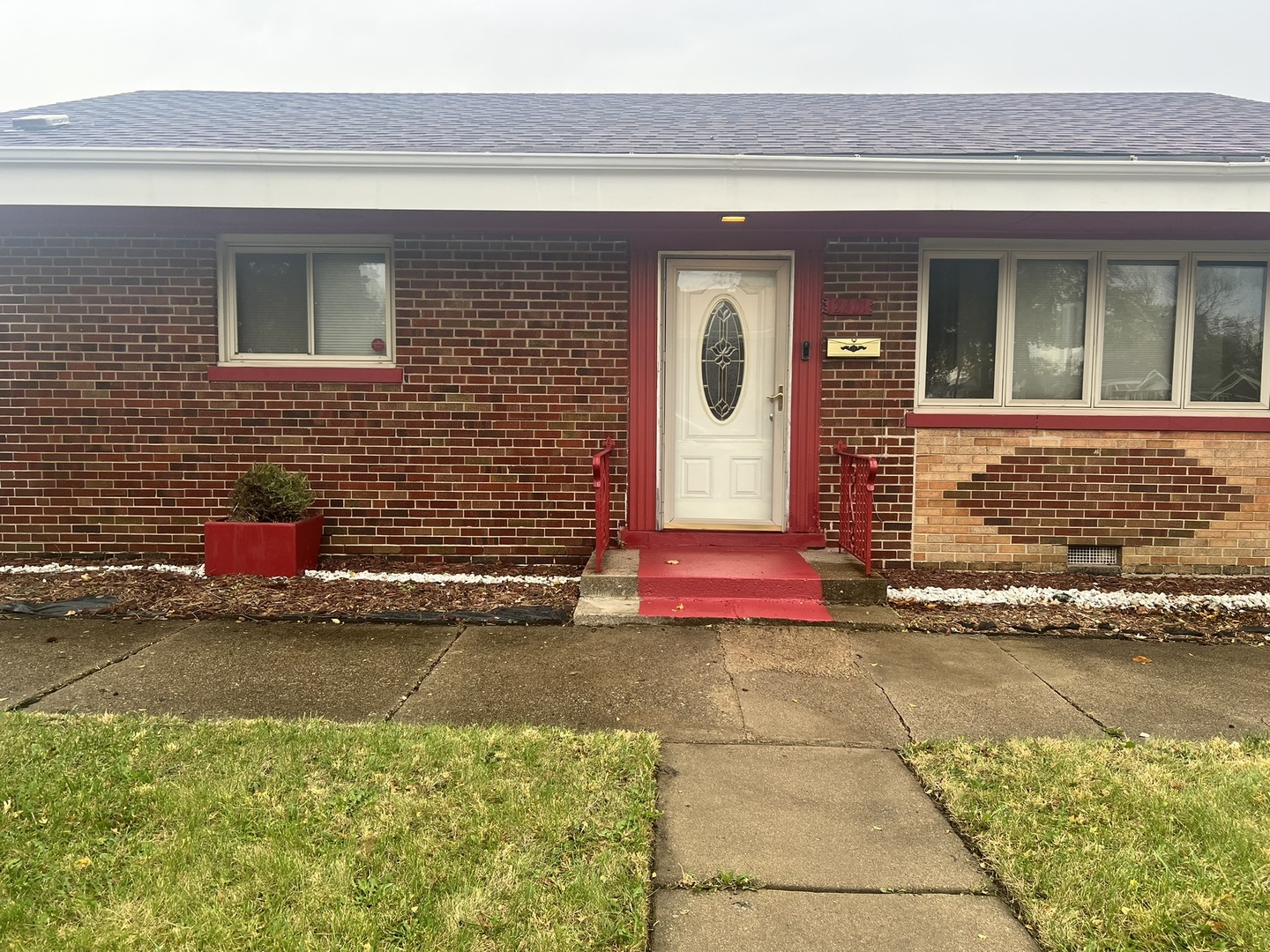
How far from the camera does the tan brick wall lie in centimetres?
615

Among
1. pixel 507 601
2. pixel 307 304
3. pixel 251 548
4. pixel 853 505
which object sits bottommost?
pixel 507 601

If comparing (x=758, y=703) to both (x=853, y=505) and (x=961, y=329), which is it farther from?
(x=961, y=329)

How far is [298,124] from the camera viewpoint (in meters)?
6.61

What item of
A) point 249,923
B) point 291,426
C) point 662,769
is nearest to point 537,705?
point 662,769

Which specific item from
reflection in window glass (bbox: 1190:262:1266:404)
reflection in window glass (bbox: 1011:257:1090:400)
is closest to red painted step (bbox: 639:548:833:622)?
reflection in window glass (bbox: 1011:257:1090:400)

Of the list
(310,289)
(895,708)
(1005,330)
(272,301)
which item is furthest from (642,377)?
(895,708)

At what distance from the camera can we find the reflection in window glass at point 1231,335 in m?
6.18

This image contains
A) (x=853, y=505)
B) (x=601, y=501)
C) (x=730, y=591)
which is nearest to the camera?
(x=730, y=591)

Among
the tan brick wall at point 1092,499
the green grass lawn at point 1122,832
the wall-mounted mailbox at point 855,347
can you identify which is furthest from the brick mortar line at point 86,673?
the tan brick wall at point 1092,499

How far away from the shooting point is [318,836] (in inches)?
94.9

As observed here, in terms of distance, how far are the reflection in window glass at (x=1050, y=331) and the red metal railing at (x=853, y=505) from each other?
1538 mm

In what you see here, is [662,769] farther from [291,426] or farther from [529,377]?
[291,426]

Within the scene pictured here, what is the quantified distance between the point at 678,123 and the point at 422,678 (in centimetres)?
511

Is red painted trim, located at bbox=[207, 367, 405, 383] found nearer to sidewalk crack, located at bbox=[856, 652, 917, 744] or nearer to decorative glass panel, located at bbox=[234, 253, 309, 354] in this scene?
decorative glass panel, located at bbox=[234, 253, 309, 354]
